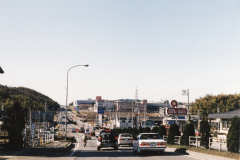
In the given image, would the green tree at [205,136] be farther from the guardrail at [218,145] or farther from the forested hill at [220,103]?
the forested hill at [220,103]

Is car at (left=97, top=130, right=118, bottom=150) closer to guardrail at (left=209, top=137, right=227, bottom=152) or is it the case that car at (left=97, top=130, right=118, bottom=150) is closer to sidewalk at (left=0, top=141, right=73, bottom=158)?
sidewalk at (left=0, top=141, right=73, bottom=158)

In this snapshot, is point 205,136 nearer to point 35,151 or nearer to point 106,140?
point 106,140

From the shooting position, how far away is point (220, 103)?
100000 millimetres

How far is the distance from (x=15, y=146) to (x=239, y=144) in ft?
50.8

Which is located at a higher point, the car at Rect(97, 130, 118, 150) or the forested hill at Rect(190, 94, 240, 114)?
the forested hill at Rect(190, 94, 240, 114)

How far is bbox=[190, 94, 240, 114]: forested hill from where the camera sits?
9719cm

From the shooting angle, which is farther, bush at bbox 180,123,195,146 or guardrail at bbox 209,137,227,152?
bush at bbox 180,123,195,146

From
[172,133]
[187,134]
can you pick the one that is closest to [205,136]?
[187,134]

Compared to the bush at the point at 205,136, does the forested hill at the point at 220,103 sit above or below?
above

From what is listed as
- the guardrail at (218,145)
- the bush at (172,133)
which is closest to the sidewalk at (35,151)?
the bush at (172,133)

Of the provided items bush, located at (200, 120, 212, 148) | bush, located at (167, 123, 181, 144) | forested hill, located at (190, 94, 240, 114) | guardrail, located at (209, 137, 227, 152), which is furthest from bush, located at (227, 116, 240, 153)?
forested hill, located at (190, 94, 240, 114)

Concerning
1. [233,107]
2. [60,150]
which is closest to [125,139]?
[60,150]

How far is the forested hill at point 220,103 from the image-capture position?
97.2 metres

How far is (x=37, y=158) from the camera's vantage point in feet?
57.4
